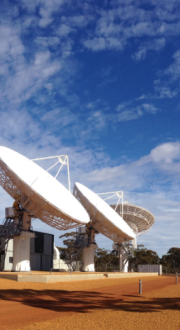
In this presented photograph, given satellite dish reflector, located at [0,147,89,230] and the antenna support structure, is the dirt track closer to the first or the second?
satellite dish reflector, located at [0,147,89,230]

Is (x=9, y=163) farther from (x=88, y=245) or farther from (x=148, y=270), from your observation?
(x=148, y=270)

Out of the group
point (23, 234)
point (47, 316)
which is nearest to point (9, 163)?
point (23, 234)

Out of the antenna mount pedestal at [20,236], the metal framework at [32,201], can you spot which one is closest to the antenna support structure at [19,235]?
the antenna mount pedestal at [20,236]

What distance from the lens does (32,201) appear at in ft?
99.4

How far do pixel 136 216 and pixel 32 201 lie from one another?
1134 inches

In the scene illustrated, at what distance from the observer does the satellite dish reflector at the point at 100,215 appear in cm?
4019

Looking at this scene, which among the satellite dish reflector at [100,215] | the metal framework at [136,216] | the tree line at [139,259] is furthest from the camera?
the tree line at [139,259]

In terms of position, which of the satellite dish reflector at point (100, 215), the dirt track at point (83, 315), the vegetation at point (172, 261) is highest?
the satellite dish reflector at point (100, 215)

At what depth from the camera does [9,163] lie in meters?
26.5

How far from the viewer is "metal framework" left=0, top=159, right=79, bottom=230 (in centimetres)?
2734

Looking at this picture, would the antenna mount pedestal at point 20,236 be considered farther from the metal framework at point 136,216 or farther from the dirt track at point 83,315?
the metal framework at point 136,216

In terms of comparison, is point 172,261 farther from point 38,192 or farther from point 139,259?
point 38,192

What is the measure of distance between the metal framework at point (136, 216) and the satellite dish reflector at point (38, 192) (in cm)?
2487

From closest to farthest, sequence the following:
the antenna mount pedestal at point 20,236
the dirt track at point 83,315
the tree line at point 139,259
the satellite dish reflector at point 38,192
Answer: the dirt track at point 83,315
the satellite dish reflector at point 38,192
the antenna mount pedestal at point 20,236
the tree line at point 139,259
